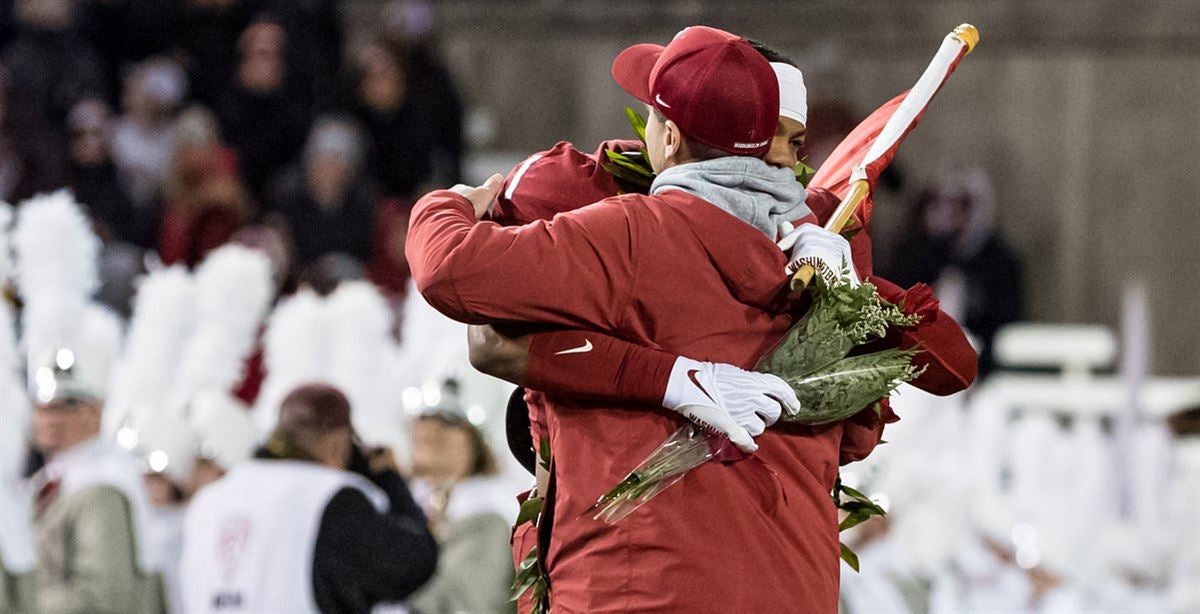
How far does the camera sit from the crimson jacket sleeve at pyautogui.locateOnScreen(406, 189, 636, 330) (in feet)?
→ 11.1

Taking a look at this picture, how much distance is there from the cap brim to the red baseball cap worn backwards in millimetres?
97

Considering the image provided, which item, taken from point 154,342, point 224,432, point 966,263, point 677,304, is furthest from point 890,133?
point 966,263

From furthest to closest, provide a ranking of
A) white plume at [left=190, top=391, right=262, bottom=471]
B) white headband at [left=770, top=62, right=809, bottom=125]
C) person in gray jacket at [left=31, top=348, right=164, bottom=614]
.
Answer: white plume at [left=190, top=391, right=262, bottom=471] → person in gray jacket at [left=31, top=348, right=164, bottom=614] → white headband at [left=770, top=62, right=809, bottom=125]

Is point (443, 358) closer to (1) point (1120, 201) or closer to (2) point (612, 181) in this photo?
(2) point (612, 181)

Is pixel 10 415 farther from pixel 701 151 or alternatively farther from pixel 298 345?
pixel 701 151

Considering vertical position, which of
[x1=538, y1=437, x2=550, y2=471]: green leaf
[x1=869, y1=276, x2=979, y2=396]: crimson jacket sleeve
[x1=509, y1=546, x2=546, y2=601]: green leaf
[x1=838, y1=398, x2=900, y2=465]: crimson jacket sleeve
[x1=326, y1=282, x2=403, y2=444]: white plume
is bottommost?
[x1=326, y1=282, x2=403, y2=444]: white plume

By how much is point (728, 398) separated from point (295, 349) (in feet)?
15.9

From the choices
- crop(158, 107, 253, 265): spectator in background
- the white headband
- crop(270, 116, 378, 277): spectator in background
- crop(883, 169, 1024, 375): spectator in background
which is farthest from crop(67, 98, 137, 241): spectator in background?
the white headband

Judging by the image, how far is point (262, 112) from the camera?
38.2 feet

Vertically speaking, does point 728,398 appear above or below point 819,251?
below

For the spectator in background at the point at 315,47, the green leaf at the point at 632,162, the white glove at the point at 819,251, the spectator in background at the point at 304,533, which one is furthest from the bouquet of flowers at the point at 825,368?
the spectator in background at the point at 315,47

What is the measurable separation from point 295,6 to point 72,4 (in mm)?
1228

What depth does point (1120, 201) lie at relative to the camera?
1324cm

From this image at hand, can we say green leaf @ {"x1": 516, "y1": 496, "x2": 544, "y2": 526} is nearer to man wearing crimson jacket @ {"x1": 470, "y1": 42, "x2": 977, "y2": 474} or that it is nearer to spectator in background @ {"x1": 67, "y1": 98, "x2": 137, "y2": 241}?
man wearing crimson jacket @ {"x1": 470, "y1": 42, "x2": 977, "y2": 474}
